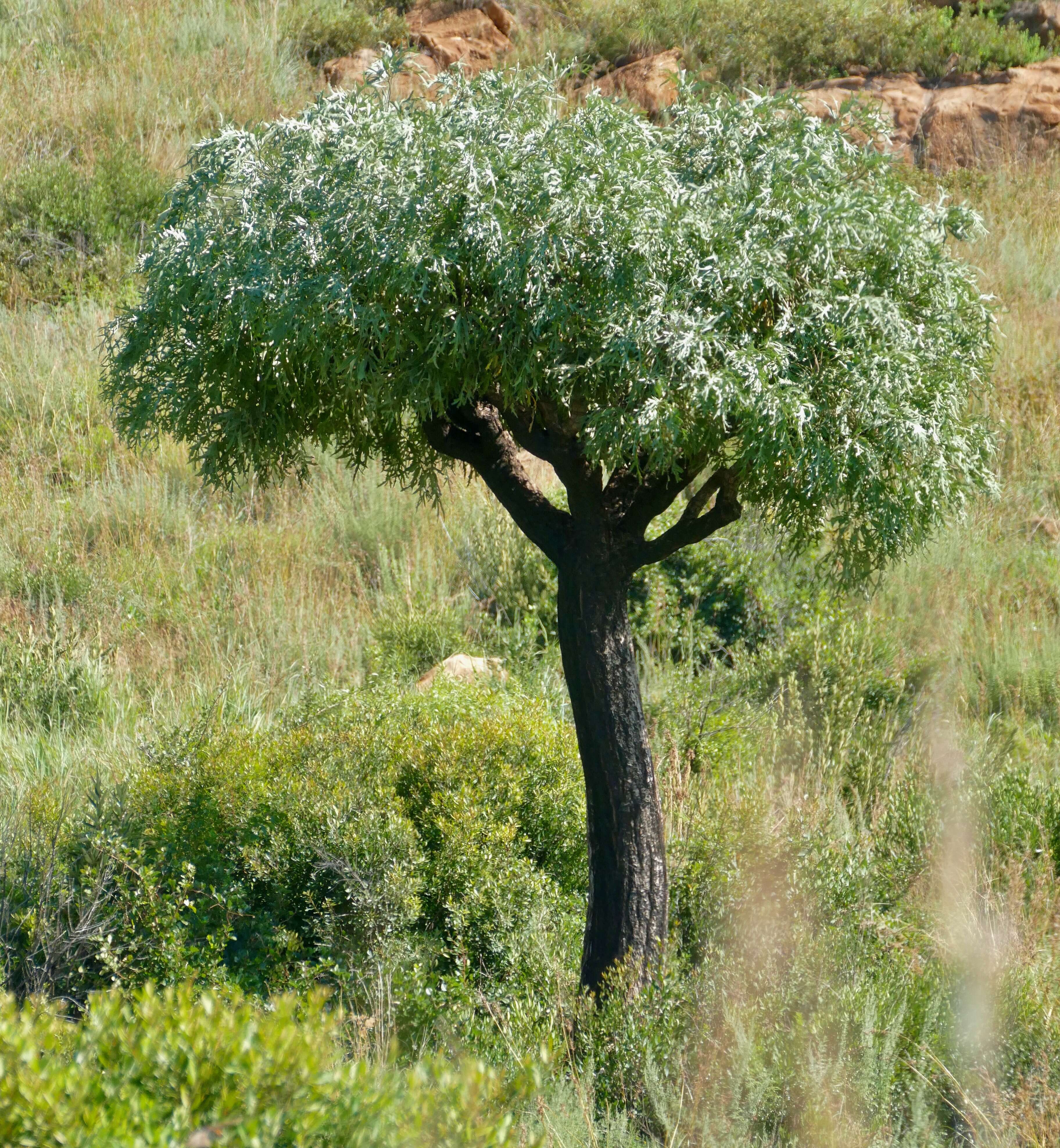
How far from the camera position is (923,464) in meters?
3.15

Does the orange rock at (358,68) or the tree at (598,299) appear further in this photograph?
the orange rock at (358,68)

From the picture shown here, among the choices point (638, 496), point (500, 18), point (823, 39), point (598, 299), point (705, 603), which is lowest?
point (705, 603)

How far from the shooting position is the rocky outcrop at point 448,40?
13.8 meters

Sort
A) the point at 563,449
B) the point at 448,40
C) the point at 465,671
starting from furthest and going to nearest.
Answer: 1. the point at 448,40
2. the point at 465,671
3. the point at 563,449

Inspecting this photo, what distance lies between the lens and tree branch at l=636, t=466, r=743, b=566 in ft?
11.8

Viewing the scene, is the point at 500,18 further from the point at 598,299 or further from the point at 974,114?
the point at 598,299

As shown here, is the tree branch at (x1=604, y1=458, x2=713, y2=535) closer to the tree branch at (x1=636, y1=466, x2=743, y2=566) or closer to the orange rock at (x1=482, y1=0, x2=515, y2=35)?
the tree branch at (x1=636, y1=466, x2=743, y2=566)

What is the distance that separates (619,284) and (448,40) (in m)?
13.0

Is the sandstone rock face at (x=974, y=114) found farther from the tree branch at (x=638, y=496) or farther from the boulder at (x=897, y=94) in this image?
the tree branch at (x=638, y=496)

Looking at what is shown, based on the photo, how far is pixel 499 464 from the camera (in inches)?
150

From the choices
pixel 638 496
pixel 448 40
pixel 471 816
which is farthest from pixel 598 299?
pixel 448 40

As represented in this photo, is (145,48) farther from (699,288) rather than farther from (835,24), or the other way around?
(699,288)

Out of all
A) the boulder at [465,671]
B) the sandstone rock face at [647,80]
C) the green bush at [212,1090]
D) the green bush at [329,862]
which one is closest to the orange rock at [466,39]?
the sandstone rock face at [647,80]

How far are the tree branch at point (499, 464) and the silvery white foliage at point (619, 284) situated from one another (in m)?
0.36
